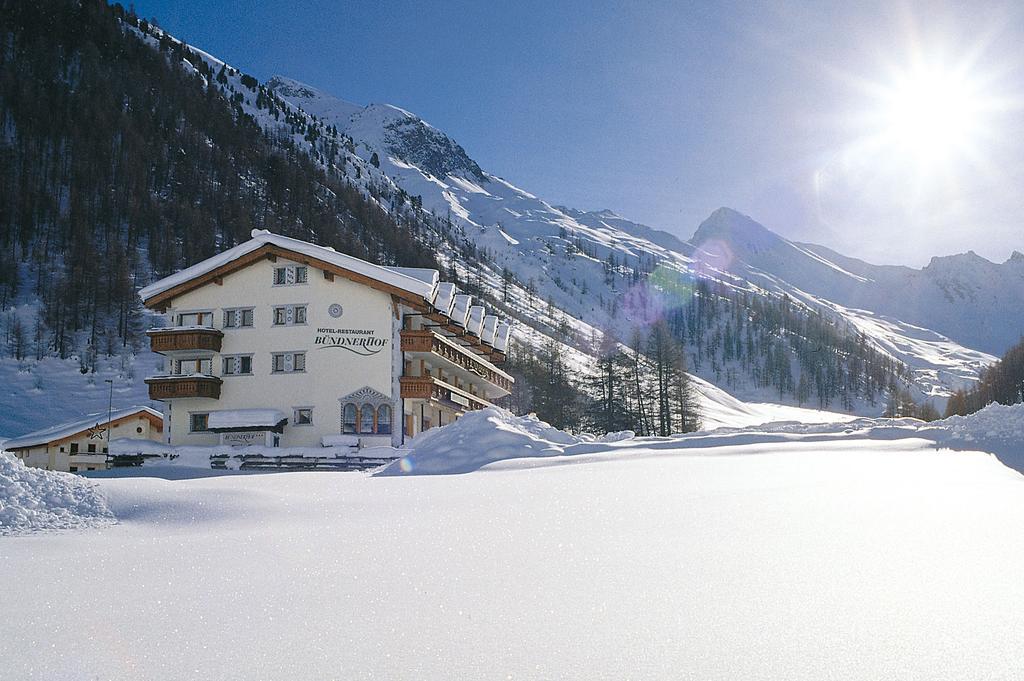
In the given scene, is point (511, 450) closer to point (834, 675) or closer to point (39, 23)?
point (834, 675)

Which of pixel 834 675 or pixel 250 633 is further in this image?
pixel 250 633

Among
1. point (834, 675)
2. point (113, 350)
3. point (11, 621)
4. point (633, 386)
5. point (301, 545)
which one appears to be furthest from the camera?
point (113, 350)

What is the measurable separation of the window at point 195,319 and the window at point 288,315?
159 inches

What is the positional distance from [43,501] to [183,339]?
3190 centimetres

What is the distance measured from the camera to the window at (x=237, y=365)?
131 ft

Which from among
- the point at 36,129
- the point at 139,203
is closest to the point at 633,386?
the point at 139,203

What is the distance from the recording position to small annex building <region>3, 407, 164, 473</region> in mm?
42062

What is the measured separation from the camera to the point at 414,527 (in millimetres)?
8250

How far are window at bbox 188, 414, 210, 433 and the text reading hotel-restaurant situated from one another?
0.05 metres

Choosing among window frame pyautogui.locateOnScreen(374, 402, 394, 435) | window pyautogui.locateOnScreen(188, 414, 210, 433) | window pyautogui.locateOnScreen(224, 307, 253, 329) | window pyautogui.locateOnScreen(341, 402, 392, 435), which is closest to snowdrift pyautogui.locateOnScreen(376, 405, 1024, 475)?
window frame pyautogui.locateOnScreen(374, 402, 394, 435)

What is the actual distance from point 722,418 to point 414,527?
324 feet

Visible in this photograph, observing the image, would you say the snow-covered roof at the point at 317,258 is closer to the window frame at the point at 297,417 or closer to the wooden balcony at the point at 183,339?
the wooden balcony at the point at 183,339

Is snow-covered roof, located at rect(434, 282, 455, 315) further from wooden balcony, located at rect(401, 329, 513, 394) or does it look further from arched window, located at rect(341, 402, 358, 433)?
arched window, located at rect(341, 402, 358, 433)

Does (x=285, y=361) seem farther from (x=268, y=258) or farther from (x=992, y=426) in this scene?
(x=992, y=426)
